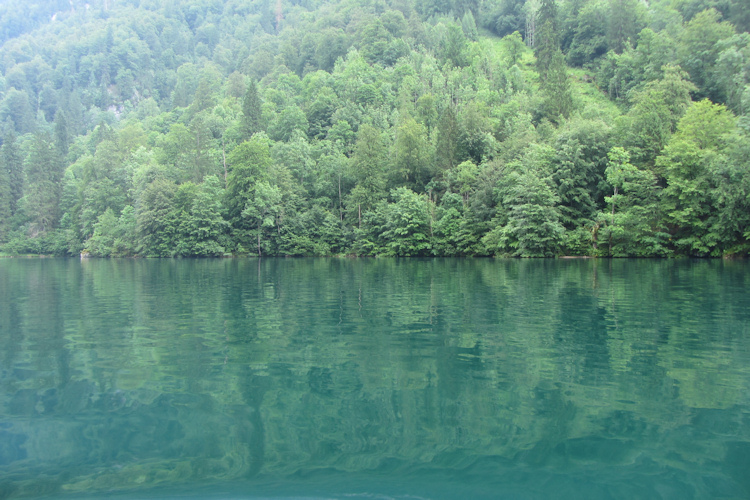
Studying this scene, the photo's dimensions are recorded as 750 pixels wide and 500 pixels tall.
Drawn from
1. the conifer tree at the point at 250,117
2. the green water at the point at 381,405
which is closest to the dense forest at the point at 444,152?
the conifer tree at the point at 250,117

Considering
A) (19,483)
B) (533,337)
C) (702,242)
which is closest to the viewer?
(19,483)

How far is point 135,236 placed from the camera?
280 ft

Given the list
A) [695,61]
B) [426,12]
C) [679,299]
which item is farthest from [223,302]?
[426,12]

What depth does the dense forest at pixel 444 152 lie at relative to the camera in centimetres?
5559

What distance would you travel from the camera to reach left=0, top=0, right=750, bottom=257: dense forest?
55.6m

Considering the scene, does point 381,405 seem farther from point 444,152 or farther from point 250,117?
point 250,117

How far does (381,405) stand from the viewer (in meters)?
8.60

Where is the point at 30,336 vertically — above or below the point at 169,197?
below

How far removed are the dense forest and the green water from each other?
41.5m

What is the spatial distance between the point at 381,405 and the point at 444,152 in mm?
71389

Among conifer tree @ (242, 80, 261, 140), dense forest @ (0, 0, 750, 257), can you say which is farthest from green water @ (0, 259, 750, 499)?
conifer tree @ (242, 80, 261, 140)

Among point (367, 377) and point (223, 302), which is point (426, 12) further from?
point (367, 377)

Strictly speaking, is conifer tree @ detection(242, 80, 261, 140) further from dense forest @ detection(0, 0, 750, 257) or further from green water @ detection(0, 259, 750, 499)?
green water @ detection(0, 259, 750, 499)

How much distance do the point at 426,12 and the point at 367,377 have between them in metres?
173
